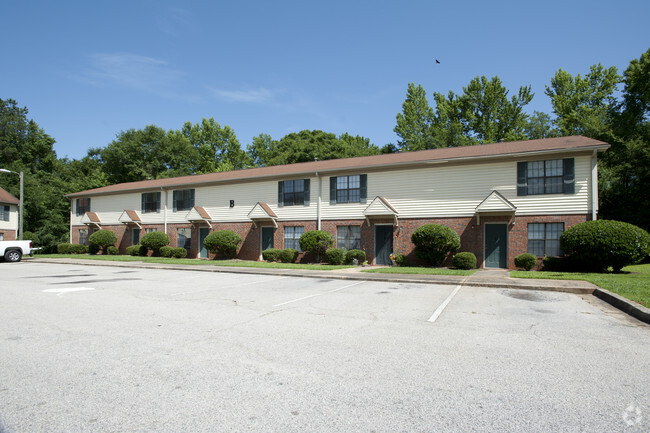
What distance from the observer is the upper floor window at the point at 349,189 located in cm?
2291

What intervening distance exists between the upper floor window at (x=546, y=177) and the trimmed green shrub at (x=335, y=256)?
9.40m

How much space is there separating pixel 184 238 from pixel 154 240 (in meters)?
2.04

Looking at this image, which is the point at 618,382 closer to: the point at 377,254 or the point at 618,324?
the point at 618,324

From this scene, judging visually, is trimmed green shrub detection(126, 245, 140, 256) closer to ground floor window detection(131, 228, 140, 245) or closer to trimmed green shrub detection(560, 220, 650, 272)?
ground floor window detection(131, 228, 140, 245)

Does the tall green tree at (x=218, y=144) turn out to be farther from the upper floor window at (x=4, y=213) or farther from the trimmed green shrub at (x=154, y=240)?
the trimmed green shrub at (x=154, y=240)

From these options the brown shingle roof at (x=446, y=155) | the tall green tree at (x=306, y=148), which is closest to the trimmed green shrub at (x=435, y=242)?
the brown shingle roof at (x=446, y=155)

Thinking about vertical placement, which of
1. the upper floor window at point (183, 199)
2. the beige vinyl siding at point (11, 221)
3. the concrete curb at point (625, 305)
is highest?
the upper floor window at point (183, 199)

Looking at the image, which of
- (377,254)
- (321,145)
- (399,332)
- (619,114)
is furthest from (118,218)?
(619,114)

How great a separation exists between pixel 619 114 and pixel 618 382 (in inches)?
1357

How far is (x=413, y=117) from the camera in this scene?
4909cm

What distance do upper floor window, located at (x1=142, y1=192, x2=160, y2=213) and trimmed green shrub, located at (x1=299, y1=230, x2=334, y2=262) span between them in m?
14.3

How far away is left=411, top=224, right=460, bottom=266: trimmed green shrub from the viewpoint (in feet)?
62.6

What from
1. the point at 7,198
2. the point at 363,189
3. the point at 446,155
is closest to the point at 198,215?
the point at 363,189

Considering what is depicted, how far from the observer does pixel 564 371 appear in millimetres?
4496
